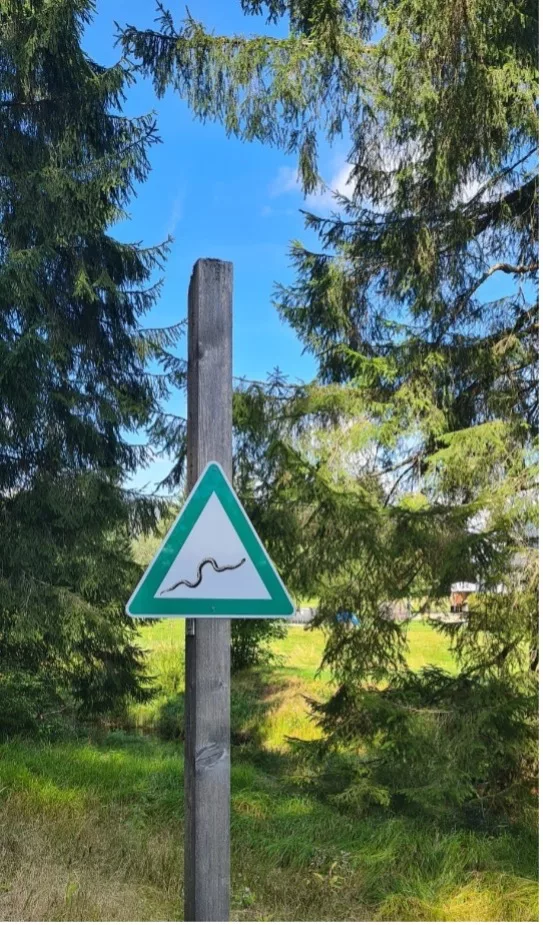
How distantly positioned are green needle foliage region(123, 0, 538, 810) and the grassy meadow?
0.37m

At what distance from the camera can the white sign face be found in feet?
6.22

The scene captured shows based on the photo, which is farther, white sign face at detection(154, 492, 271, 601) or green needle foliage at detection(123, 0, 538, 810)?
green needle foliage at detection(123, 0, 538, 810)

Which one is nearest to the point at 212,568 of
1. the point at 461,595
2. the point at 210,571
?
the point at 210,571

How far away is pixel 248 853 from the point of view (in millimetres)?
4555

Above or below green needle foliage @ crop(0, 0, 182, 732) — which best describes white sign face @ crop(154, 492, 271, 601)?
below

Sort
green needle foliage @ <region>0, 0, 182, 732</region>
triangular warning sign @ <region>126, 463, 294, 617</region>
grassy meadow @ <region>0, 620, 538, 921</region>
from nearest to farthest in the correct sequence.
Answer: triangular warning sign @ <region>126, 463, 294, 617</region> → grassy meadow @ <region>0, 620, 538, 921</region> → green needle foliage @ <region>0, 0, 182, 732</region>

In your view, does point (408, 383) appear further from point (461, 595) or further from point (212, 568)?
point (212, 568)

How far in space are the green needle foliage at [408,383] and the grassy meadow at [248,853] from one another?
0.37 m

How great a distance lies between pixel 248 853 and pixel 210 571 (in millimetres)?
3522

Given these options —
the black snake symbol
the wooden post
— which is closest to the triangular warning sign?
the black snake symbol

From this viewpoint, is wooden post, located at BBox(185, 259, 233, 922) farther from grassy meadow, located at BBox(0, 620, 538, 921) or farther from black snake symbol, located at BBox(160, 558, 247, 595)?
grassy meadow, located at BBox(0, 620, 538, 921)

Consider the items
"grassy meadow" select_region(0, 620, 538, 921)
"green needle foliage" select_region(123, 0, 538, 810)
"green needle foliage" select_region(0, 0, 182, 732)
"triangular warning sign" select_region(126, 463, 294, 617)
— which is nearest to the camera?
"triangular warning sign" select_region(126, 463, 294, 617)

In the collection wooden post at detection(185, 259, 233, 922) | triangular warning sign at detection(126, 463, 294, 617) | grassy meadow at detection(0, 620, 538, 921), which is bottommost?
grassy meadow at detection(0, 620, 538, 921)

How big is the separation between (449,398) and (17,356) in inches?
151
